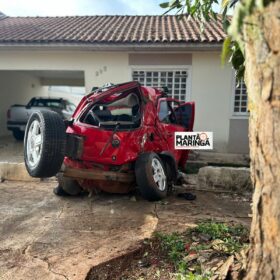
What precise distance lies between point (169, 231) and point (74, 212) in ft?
5.64

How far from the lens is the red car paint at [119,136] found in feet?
16.7

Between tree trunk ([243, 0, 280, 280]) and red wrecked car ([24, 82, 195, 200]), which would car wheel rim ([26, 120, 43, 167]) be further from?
tree trunk ([243, 0, 280, 280])

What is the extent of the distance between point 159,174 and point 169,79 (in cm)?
503

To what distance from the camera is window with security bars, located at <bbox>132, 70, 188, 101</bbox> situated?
9.64 m

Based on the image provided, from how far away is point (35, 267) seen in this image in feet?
10.9

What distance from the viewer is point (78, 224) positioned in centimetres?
459

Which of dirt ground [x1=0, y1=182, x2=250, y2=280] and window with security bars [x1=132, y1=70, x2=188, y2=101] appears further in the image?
window with security bars [x1=132, y1=70, x2=188, y2=101]

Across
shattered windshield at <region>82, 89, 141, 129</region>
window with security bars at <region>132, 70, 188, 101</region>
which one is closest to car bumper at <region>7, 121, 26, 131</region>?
window with security bars at <region>132, 70, 188, 101</region>

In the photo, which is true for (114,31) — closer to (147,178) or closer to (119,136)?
(119,136)

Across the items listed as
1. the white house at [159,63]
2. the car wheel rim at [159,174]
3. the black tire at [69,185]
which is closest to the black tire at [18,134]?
the white house at [159,63]

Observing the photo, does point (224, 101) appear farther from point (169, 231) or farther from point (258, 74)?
point (258, 74)

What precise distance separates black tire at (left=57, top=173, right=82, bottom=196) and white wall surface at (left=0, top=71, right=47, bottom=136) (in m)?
9.47

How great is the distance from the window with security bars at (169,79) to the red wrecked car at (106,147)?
156 inches

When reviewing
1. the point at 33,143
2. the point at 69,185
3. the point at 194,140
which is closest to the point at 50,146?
the point at 33,143
